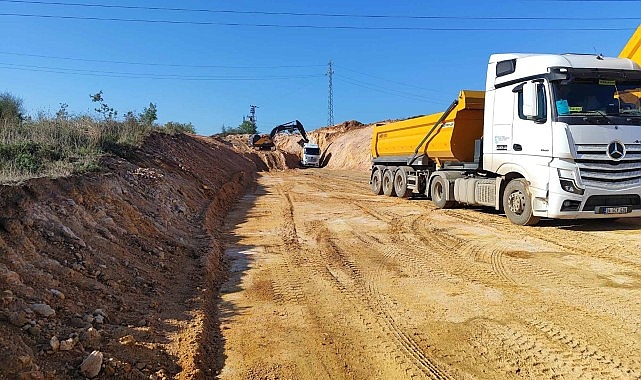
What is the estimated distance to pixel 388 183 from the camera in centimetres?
1875

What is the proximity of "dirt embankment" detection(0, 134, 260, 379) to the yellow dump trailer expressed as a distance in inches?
297

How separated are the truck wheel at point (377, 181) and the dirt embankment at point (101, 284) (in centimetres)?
1082

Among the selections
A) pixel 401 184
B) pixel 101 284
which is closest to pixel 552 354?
pixel 101 284

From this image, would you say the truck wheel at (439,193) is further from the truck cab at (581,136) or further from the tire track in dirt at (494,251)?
the truck cab at (581,136)

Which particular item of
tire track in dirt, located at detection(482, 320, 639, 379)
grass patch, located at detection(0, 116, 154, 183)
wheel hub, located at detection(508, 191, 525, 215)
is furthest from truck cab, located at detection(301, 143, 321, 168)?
tire track in dirt, located at detection(482, 320, 639, 379)

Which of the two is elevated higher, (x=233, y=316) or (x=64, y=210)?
(x=64, y=210)

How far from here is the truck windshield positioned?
9.74 m

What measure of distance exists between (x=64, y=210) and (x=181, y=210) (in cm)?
469

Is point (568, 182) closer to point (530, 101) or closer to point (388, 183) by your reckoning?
point (530, 101)

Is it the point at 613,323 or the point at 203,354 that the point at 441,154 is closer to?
the point at 613,323

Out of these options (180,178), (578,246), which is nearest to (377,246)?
(578,246)

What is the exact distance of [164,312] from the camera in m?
5.37

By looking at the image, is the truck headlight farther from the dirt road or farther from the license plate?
the dirt road

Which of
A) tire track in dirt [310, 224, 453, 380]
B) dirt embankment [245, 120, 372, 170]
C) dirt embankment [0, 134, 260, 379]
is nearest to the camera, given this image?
dirt embankment [0, 134, 260, 379]
